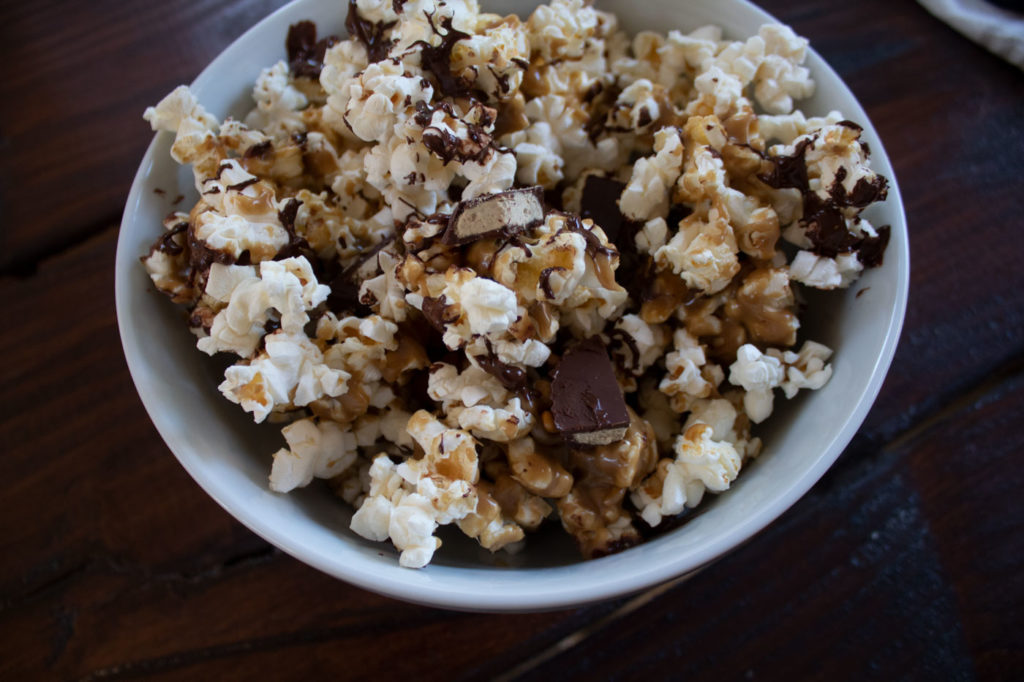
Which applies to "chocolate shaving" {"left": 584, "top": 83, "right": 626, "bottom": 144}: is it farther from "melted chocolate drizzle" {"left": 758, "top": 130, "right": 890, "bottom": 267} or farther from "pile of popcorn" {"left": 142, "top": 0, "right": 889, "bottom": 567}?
"melted chocolate drizzle" {"left": 758, "top": 130, "right": 890, "bottom": 267}

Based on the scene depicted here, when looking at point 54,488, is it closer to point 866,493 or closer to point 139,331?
point 139,331

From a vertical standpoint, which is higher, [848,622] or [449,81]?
[449,81]

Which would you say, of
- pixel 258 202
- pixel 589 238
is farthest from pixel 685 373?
pixel 258 202

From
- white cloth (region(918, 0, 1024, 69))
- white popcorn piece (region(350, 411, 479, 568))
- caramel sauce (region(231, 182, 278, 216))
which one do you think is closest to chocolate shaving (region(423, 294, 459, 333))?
white popcorn piece (region(350, 411, 479, 568))

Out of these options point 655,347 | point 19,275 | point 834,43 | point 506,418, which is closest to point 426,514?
point 506,418

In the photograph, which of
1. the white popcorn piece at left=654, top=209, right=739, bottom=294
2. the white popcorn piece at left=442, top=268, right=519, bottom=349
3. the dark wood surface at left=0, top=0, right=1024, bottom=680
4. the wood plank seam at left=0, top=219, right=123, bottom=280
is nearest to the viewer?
the white popcorn piece at left=442, top=268, right=519, bottom=349

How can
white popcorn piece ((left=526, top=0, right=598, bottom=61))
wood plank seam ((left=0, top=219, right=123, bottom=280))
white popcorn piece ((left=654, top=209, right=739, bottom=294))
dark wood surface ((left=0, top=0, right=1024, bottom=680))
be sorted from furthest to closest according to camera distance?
wood plank seam ((left=0, top=219, right=123, bottom=280)) → dark wood surface ((left=0, top=0, right=1024, bottom=680)) → white popcorn piece ((left=526, top=0, right=598, bottom=61)) → white popcorn piece ((left=654, top=209, right=739, bottom=294))

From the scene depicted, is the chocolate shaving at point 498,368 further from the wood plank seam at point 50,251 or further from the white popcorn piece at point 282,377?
the wood plank seam at point 50,251
